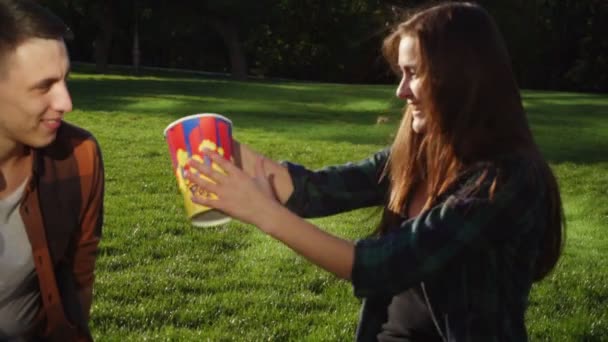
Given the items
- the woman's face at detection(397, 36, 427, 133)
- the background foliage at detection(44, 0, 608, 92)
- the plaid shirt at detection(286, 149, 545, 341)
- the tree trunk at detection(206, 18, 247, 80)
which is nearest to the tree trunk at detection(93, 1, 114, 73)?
the background foliage at detection(44, 0, 608, 92)

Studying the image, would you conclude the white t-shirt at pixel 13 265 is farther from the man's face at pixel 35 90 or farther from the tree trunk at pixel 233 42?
the tree trunk at pixel 233 42

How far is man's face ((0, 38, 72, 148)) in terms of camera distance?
116 inches

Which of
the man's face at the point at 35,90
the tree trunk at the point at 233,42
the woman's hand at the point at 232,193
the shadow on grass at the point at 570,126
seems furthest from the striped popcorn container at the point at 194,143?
the tree trunk at the point at 233,42

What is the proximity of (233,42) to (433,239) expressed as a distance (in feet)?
146

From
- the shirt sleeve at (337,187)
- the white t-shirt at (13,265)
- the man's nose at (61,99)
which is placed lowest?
the white t-shirt at (13,265)

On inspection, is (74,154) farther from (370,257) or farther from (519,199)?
(519,199)

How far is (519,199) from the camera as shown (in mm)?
2736

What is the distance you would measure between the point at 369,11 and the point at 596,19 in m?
10.5

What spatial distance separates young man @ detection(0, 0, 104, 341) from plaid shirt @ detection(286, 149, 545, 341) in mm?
1036

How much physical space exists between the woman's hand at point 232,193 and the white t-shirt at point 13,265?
0.88 metres

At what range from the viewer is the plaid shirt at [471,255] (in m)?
2.64

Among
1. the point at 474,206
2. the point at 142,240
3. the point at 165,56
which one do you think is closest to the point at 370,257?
the point at 474,206

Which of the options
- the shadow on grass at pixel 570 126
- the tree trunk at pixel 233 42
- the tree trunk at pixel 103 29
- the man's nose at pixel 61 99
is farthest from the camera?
the tree trunk at pixel 233 42

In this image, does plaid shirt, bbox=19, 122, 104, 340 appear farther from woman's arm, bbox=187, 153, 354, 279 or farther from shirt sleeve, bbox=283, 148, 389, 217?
woman's arm, bbox=187, 153, 354, 279
